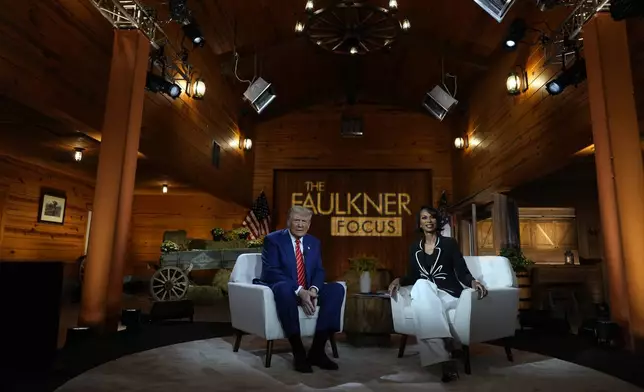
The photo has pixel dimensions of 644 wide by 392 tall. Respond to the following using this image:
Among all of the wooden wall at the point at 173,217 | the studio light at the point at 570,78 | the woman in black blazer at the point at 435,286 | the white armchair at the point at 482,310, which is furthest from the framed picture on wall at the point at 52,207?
the studio light at the point at 570,78

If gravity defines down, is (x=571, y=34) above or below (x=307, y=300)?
above

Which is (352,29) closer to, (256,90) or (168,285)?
(256,90)

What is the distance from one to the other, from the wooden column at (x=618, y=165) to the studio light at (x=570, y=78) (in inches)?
14.9

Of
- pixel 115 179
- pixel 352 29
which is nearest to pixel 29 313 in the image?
pixel 115 179

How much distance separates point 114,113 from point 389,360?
373 centimetres

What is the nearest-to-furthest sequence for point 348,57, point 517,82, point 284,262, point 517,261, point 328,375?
1. point 328,375
2. point 284,262
3. point 517,261
4. point 517,82
5. point 348,57

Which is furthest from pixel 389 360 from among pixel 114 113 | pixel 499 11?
pixel 499 11

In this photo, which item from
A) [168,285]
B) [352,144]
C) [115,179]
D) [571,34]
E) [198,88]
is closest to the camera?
[115,179]

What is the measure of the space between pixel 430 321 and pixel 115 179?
11.4ft

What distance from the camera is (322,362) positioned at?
2.88 metres

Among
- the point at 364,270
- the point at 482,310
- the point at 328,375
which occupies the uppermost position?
the point at 364,270

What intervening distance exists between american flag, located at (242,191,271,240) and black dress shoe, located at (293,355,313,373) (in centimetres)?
714

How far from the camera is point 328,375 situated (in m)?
2.71

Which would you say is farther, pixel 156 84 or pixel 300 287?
pixel 156 84
